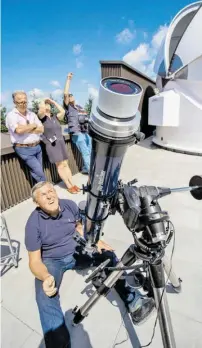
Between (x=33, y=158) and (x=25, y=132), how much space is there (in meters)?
0.46

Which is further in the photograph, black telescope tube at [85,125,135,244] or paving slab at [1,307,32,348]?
paving slab at [1,307,32,348]

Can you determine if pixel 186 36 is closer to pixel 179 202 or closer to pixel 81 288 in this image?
pixel 179 202

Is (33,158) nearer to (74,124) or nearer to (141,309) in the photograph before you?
(74,124)

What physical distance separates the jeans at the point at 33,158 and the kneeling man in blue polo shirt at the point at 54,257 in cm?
152

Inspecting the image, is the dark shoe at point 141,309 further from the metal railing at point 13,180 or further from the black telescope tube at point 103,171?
the metal railing at point 13,180

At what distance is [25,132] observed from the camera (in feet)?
9.23

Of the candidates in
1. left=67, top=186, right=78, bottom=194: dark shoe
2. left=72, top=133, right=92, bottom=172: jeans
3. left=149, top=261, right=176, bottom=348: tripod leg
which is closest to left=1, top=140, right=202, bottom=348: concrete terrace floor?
left=149, top=261, right=176, bottom=348: tripod leg

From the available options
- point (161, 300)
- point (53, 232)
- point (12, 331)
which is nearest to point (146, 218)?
point (161, 300)

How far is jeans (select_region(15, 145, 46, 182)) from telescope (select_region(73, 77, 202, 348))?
6.90 ft

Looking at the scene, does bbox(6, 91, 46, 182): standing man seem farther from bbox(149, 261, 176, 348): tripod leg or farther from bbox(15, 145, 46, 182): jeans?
bbox(149, 261, 176, 348): tripod leg

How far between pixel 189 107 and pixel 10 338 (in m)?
5.50

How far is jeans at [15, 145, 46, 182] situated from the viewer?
305cm

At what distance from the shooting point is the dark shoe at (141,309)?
155 centimetres

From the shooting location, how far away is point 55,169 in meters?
4.01
